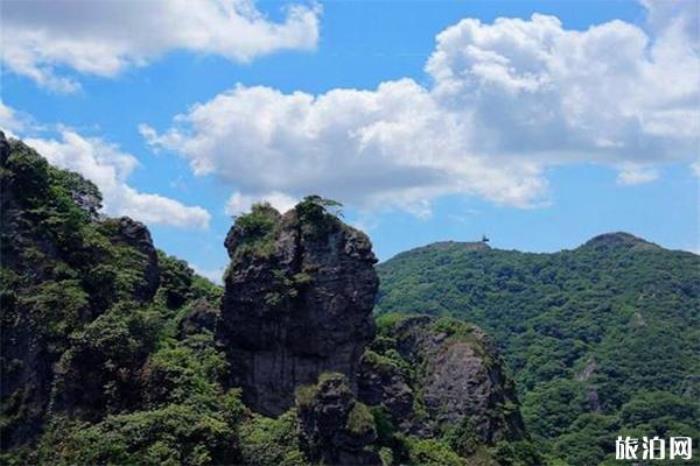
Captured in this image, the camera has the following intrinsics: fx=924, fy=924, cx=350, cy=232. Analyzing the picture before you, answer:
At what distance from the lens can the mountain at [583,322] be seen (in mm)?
66062

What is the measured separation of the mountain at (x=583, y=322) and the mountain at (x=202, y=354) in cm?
2615

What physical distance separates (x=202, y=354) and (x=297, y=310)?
346 centimetres

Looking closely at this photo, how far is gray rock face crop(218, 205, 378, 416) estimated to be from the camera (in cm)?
3034

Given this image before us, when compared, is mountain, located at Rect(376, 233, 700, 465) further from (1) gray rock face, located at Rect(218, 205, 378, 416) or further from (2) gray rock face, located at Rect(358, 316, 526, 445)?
(1) gray rock face, located at Rect(218, 205, 378, 416)

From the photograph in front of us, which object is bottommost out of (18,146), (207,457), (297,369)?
(207,457)

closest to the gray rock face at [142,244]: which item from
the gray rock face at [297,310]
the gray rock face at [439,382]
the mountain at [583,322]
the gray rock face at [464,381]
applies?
the gray rock face at [297,310]

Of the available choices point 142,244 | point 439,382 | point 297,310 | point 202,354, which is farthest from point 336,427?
point 439,382

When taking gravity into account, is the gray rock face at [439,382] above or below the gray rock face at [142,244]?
below

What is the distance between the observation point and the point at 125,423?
2527 cm

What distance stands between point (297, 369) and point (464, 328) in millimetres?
14479

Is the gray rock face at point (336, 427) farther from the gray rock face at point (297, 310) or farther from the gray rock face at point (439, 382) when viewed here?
the gray rock face at point (439, 382)

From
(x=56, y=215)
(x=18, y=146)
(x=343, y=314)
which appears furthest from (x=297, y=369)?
(x=18, y=146)

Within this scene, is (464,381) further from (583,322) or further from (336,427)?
(583,322)

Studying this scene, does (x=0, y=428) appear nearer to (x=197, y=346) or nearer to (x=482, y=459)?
(x=197, y=346)
